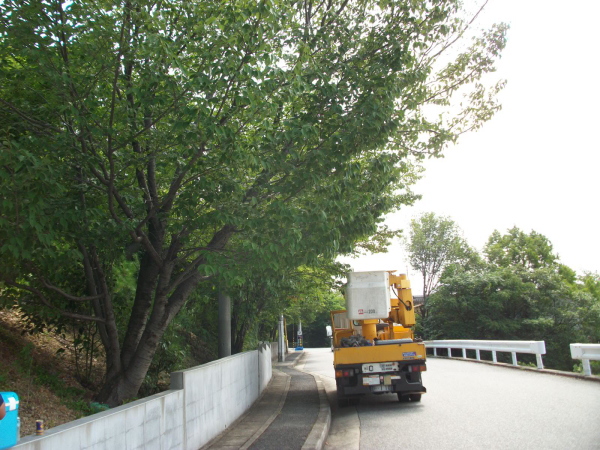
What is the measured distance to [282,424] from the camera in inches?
361

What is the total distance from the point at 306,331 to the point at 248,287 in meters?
75.0

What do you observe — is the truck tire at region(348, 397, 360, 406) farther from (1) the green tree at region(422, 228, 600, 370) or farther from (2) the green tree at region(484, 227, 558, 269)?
(2) the green tree at region(484, 227, 558, 269)

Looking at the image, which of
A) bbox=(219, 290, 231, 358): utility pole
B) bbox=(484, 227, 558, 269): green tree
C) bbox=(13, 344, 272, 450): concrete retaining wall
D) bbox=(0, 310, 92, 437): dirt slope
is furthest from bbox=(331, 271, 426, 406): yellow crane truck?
bbox=(484, 227, 558, 269): green tree

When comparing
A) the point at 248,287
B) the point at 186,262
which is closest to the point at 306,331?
the point at 248,287

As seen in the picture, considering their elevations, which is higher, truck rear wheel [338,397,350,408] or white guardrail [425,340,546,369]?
white guardrail [425,340,546,369]

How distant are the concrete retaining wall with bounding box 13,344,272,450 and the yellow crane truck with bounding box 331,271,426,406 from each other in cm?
221

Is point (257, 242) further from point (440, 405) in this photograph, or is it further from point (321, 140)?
point (440, 405)

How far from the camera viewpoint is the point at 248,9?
6355 mm

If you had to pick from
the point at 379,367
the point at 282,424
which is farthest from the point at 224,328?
the point at 282,424

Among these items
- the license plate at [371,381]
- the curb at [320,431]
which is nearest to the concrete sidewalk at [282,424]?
the curb at [320,431]

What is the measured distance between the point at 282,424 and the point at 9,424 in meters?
6.34

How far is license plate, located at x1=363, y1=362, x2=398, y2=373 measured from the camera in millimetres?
→ 11328

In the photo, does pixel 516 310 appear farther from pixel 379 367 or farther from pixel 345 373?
pixel 345 373

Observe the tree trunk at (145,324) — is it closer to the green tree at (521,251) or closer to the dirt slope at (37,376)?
the dirt slope at (37,376)
